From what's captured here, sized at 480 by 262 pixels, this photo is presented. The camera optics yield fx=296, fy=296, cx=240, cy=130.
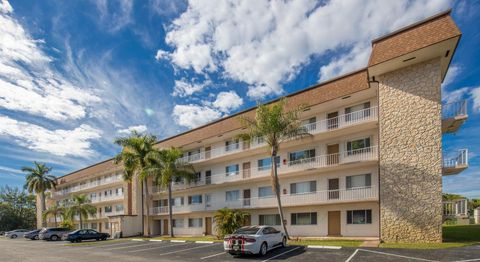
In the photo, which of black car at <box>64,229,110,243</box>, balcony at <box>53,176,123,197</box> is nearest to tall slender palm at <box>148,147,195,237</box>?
black car at <box>64,229,110,243</box>

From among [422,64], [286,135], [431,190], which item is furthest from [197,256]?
[422,64]

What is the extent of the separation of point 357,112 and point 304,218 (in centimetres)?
1059

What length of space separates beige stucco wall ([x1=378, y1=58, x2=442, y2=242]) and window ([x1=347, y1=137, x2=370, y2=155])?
2.46 metres

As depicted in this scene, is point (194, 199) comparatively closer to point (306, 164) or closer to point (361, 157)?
point (306, 164)

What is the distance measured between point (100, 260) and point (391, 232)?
18.5 m

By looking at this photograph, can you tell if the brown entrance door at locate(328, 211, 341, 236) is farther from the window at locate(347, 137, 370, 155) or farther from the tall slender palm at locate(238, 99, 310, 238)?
the window at locate(347, 137, 370, 155)

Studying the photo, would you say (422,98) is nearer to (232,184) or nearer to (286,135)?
(286,135)

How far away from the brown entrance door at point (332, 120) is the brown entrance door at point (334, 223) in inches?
288

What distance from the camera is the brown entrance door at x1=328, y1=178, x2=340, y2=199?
80.7ft

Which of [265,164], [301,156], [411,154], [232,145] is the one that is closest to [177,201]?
[232,145]

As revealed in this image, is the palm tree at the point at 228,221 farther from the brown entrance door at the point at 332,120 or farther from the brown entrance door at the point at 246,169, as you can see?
the brown entrance door at the point at 332,120

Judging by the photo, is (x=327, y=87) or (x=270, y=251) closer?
(x=270, y=251)

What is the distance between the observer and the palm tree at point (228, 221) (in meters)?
26.8

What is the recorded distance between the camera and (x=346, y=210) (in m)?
24.5
